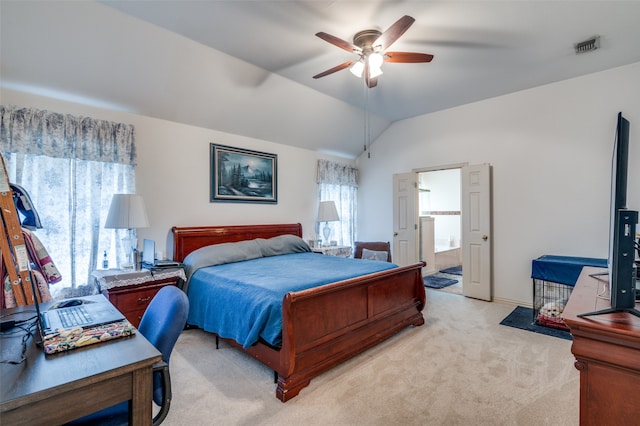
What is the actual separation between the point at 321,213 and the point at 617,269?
4.37 m

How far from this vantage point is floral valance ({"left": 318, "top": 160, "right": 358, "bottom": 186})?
18.3 feet

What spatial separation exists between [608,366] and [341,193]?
16.9ft

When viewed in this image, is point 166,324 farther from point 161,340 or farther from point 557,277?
point 557,277

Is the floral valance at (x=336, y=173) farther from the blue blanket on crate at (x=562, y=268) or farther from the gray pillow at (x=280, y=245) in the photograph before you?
the blue blanket on crate at (x=562, y=268)

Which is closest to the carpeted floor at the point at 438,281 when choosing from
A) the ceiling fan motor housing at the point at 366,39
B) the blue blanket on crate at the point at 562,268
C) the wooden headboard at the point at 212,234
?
Result: the blue blanket on crate at the point at 562,268

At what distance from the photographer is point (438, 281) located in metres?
5.74

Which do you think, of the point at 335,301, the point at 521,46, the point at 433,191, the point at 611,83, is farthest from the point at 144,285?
the point at 433,191

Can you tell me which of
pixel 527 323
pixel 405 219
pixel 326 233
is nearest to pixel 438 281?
pixel 405 219

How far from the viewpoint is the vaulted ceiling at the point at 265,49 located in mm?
2500

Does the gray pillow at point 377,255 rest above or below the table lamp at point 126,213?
below

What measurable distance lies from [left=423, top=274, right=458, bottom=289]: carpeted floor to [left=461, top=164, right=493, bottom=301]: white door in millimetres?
712

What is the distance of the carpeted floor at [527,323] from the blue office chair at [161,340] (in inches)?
142

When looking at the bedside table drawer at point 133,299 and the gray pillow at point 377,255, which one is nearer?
the bedside table drawer at point 133,299

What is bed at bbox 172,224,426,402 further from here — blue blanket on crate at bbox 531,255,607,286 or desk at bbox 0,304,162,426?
blue blanket on crate at bbox 531,255,607,286
